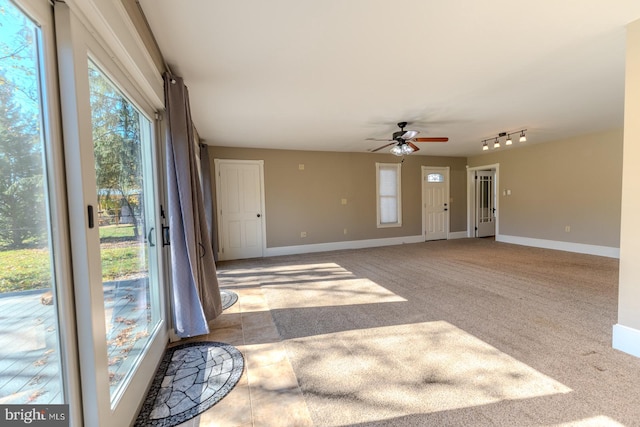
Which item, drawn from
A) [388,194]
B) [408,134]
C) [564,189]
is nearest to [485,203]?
[564,189]

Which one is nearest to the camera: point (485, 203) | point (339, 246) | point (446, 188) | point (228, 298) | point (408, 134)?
point (228, 298)

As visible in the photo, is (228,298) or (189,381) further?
(228,298)

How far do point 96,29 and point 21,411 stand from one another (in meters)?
1.53

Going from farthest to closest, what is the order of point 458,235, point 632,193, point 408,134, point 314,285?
point 458,235, point 408,134, point 314,285, point 632,193

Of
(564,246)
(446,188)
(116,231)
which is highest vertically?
(446,188)

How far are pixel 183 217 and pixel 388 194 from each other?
5.81m

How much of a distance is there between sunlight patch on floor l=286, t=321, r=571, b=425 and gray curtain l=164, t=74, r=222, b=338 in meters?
0.91

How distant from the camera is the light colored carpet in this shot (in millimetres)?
1600

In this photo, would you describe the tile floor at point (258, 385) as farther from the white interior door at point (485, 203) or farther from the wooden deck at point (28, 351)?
the white interior door at point (485, 203)

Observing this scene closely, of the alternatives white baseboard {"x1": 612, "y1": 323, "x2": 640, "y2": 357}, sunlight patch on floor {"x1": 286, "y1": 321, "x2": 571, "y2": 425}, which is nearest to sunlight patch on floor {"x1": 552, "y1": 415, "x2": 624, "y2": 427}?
sunlight patch on floor {"x1": 286, "y1": 321, "x2": 571, "y2": 425}

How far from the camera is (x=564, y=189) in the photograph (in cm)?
590

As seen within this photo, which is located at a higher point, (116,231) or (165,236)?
(116,231)

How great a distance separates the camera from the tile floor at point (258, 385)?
1.57 metres

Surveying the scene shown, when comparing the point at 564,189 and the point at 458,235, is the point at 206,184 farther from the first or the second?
the point at 564,189
